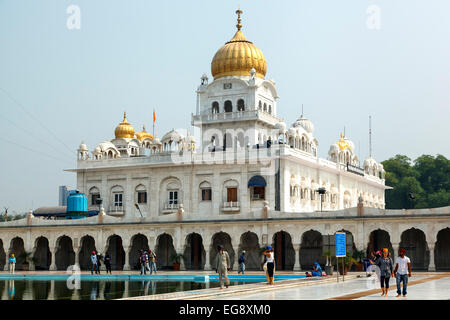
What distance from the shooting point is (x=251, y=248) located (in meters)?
45.7

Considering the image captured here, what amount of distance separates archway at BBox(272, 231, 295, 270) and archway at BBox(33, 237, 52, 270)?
17.3 m

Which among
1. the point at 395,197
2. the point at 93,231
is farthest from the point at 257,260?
the point at 395,197

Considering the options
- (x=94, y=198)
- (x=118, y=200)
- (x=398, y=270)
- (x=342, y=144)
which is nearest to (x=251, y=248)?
(x=118, y=200)

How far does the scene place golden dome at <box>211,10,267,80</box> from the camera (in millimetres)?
56969

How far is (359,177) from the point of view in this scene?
6412cm

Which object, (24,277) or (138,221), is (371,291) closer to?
Result: (24,277)

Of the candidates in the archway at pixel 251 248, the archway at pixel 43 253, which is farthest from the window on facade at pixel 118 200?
the archway at pixel 251 248

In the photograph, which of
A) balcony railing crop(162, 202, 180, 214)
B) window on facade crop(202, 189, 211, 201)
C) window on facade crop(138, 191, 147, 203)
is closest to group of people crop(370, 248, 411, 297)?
window on facade crop(202, 189, 211, 201)

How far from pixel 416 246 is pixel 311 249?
6786mm

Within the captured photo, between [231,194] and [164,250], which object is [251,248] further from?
[164,250]

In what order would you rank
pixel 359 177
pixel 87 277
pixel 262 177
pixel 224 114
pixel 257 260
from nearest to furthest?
1. pixel 87 277
2. pixel 257 260
3. pixel 262 177
4. pixel 224 114
5. pixel 359 177

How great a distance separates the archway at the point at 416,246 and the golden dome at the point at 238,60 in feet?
69.3

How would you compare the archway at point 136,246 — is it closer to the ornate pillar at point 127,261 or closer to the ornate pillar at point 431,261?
the ornate pillar at point 127,261
